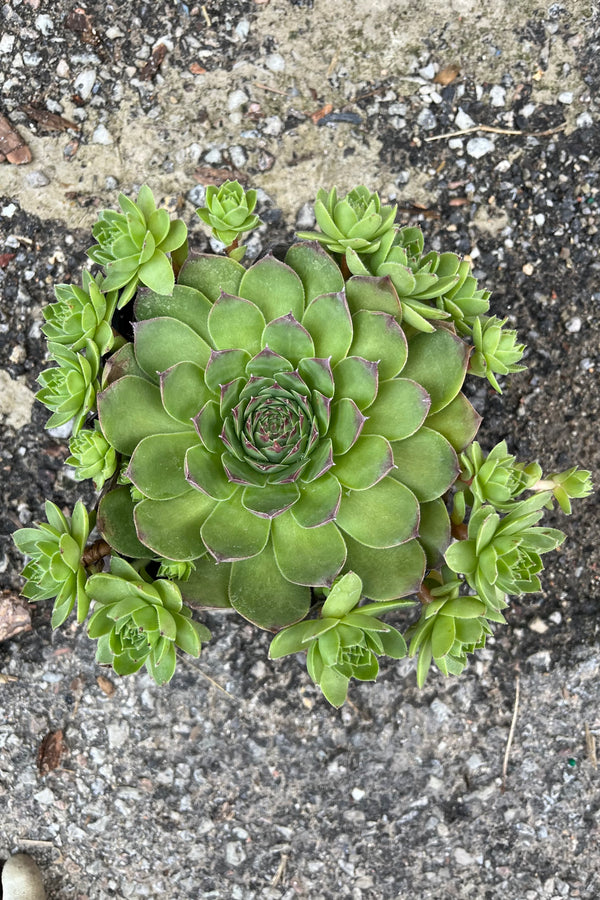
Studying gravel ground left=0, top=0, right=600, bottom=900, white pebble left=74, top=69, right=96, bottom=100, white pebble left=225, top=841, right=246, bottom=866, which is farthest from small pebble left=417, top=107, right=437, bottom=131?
white pebble left=225, top=841, right=246, bottom=866

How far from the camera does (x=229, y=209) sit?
1.45 m

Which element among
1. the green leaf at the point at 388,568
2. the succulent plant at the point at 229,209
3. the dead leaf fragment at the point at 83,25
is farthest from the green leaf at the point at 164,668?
the dead leaf fragment at the point at 83,25

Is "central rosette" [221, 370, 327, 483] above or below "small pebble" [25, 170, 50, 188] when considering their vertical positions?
below

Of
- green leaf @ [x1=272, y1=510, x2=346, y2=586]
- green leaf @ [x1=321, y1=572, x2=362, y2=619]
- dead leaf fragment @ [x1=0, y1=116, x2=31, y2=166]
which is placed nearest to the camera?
green leaf @ [x1=321, y1=572, x2=362, y2=619]

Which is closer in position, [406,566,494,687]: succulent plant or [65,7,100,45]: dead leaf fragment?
[406,566,494,687]: succulent plant

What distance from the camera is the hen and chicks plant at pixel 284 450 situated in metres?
1.42

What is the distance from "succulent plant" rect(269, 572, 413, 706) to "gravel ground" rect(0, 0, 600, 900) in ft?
2.43

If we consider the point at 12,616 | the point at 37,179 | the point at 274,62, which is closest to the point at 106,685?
the point at 12,616

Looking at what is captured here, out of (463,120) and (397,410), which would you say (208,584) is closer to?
(397,410)

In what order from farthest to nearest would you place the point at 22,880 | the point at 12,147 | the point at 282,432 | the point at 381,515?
the point at 12,147, the point at 22,880, the point at 381,515, the point at 282,432

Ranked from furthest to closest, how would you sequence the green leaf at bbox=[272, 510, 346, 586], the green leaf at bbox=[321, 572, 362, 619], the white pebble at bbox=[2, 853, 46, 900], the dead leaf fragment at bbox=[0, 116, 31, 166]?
the dead leaf fragment at bbox=[0, 116, 31, 166] < the white pebble at bbox=[2, 853, 46, 900] < the green leaf at bbox=[272, 510, 346, 586] < the green leaf at bbox=[321, 572, 362, 619]

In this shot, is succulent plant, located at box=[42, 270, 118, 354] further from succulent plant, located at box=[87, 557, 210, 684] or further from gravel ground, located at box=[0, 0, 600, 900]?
gravel ground, located at box=[0, 0, 600, 900]

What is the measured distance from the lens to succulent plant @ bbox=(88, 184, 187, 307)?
1416mm

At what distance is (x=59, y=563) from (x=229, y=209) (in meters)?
0.77
